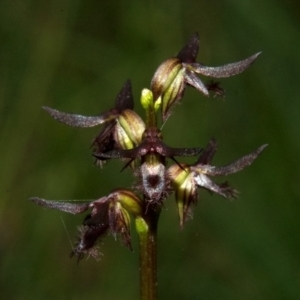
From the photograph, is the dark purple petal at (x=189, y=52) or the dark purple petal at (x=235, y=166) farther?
the dark purple petal at (x=189, y=52)

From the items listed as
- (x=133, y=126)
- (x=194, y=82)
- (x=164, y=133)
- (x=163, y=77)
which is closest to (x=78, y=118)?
(x=133, y=126)

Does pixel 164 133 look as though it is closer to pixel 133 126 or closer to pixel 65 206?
pixel 133 126

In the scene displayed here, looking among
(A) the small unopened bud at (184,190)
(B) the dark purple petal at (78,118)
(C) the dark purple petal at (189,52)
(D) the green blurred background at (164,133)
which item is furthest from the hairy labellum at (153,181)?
(D) the green blurred background at (164,133)

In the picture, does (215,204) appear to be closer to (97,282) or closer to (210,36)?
(97,282)

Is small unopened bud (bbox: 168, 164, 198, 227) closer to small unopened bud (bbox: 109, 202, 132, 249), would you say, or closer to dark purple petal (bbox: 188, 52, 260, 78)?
small unopened bud (bbox: 109, 202, 132, 249)

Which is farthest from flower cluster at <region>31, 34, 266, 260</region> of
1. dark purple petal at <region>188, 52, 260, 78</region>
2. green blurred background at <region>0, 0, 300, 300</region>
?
green blurred background at <region>0, 0, 300, 300</region>

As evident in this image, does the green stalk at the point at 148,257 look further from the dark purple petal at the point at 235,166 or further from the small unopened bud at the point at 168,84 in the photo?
the small unopened bud at the point at 168,84
